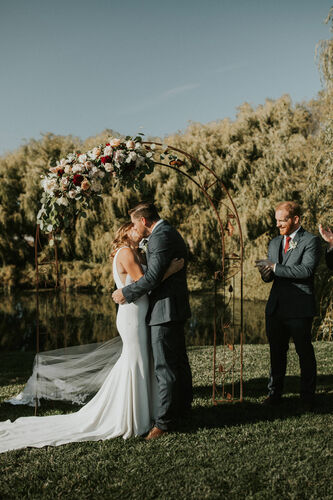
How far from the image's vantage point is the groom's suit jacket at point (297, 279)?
405 cm

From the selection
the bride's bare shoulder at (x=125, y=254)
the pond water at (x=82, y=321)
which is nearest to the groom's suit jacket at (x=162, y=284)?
the bride's bare shoulder at (x=125, y=254)

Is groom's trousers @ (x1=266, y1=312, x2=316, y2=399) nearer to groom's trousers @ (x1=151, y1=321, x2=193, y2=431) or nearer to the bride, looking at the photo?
groom's trousers @ (x1=151, y1=321, x2=193, y2=431)

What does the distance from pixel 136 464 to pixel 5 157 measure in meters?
16.8

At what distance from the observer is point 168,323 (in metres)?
3.64

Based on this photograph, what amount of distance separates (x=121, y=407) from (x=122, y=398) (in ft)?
0.23

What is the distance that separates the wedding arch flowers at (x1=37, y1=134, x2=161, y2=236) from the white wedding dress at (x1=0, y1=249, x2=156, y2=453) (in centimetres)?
83

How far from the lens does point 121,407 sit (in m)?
3.64

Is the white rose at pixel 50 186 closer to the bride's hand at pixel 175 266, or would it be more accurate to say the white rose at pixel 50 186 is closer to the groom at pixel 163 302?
the groom at pixel 163 302

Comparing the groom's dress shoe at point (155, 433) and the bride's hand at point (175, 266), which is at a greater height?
the bride's hand at point (175, 266)

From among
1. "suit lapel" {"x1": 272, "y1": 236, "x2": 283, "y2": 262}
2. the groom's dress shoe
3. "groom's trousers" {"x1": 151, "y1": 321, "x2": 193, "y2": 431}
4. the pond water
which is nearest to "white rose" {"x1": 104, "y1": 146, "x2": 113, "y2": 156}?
"groom's trousers" {"x1": 151, "y1": 321, "x2": 193, "y2": 431}

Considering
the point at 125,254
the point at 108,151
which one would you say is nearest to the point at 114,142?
the point at 108,151

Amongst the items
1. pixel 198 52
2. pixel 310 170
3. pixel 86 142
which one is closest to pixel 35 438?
pixel 310 170

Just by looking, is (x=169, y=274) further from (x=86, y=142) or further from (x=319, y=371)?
(x=86, y=142)

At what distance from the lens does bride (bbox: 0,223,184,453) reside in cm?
362
